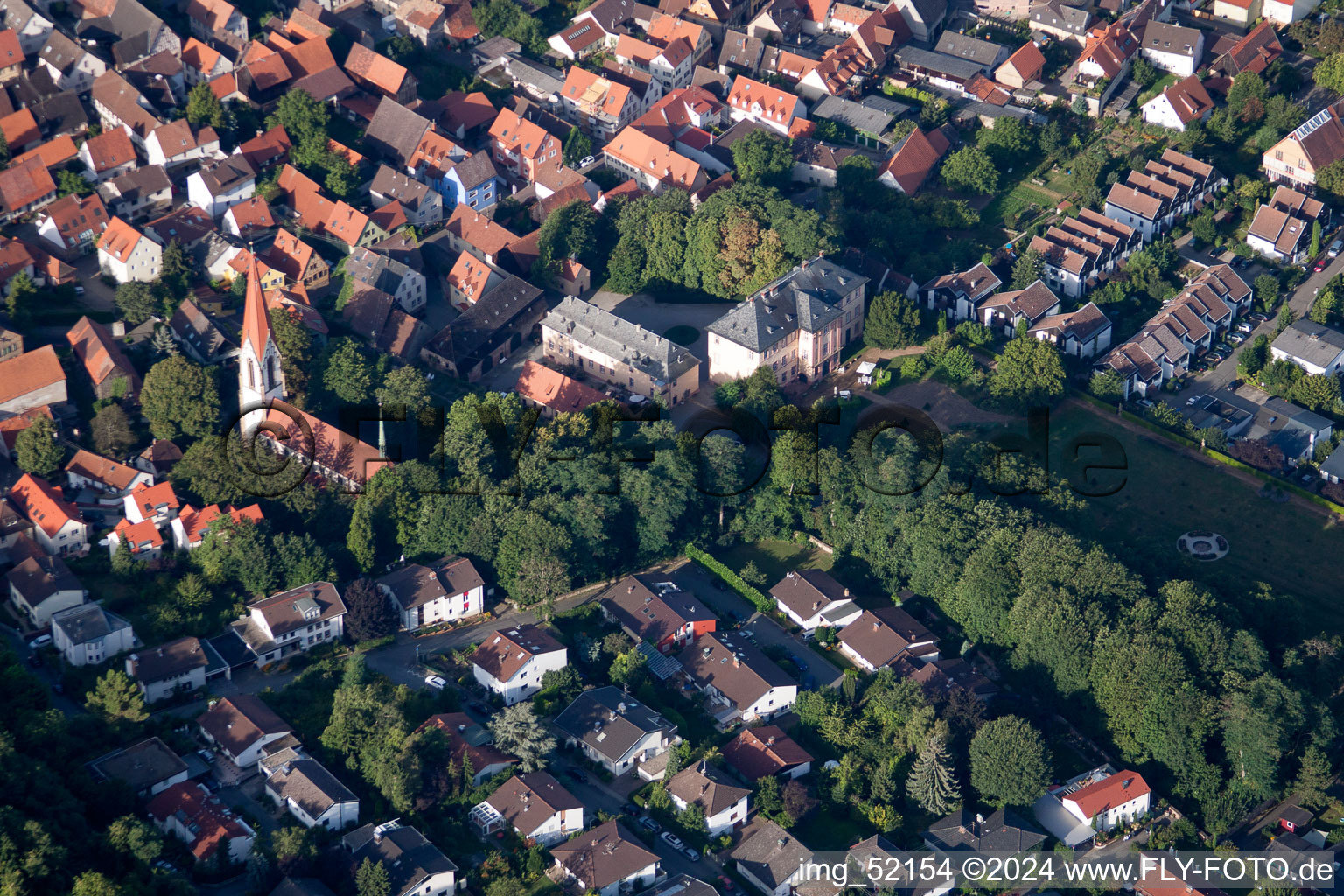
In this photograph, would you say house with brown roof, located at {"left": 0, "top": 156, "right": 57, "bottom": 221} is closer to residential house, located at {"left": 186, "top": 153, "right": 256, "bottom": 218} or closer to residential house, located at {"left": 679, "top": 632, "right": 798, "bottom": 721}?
residential house, located at {"left": 186, "top": 153, "right": 256, "bottom": 218}

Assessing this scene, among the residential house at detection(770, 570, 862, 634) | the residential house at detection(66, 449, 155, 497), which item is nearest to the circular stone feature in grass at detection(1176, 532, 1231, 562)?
the residential house at detection(770, 570, 862, 634)

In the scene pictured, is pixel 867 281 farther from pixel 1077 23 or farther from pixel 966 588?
pixel 1077 23

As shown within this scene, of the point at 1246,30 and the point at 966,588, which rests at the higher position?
the point at 1246,30

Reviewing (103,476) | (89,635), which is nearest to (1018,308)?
(103,476)

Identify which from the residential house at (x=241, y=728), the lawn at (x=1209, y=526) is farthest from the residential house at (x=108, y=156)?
the lawn at (x=1209, y=526)

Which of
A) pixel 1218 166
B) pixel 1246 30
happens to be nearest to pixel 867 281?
pixel 1218 166

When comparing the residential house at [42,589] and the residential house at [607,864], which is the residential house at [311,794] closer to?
the residential house at [607,864]
